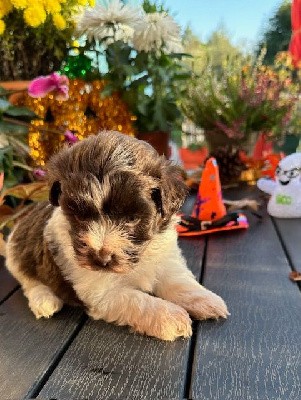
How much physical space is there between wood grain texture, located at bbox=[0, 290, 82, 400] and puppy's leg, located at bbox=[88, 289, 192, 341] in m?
0.08

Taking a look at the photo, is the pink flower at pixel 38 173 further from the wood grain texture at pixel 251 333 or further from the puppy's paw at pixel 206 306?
the puppy's paw at pixel 206 306

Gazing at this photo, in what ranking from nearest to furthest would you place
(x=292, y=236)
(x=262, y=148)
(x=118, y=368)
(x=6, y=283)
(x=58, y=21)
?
(x=118, y=368), (x=6, y=283), (x=292, y=236), (x=58, y=21), (x=262, y=148)

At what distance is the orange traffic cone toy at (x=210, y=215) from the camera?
76.2 inches

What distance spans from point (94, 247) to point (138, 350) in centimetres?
22

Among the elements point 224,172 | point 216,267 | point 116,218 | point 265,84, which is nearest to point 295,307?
point 216,267

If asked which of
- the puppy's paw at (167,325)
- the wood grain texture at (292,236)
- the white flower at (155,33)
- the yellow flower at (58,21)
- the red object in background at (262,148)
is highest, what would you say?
the yellow flower at (58,21)

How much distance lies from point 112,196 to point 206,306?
35 cm

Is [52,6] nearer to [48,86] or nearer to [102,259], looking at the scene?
[48,86]

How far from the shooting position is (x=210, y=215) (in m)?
1.99

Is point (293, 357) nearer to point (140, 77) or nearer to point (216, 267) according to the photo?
point (216, 267)

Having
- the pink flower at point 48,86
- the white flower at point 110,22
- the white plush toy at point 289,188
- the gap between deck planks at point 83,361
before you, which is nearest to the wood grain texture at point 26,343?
the gap between deck planks at point 83,361

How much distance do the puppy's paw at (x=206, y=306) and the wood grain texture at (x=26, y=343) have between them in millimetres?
254

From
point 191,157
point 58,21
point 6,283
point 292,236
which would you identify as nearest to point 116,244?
point 6,283

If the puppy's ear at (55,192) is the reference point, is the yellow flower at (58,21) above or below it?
above
